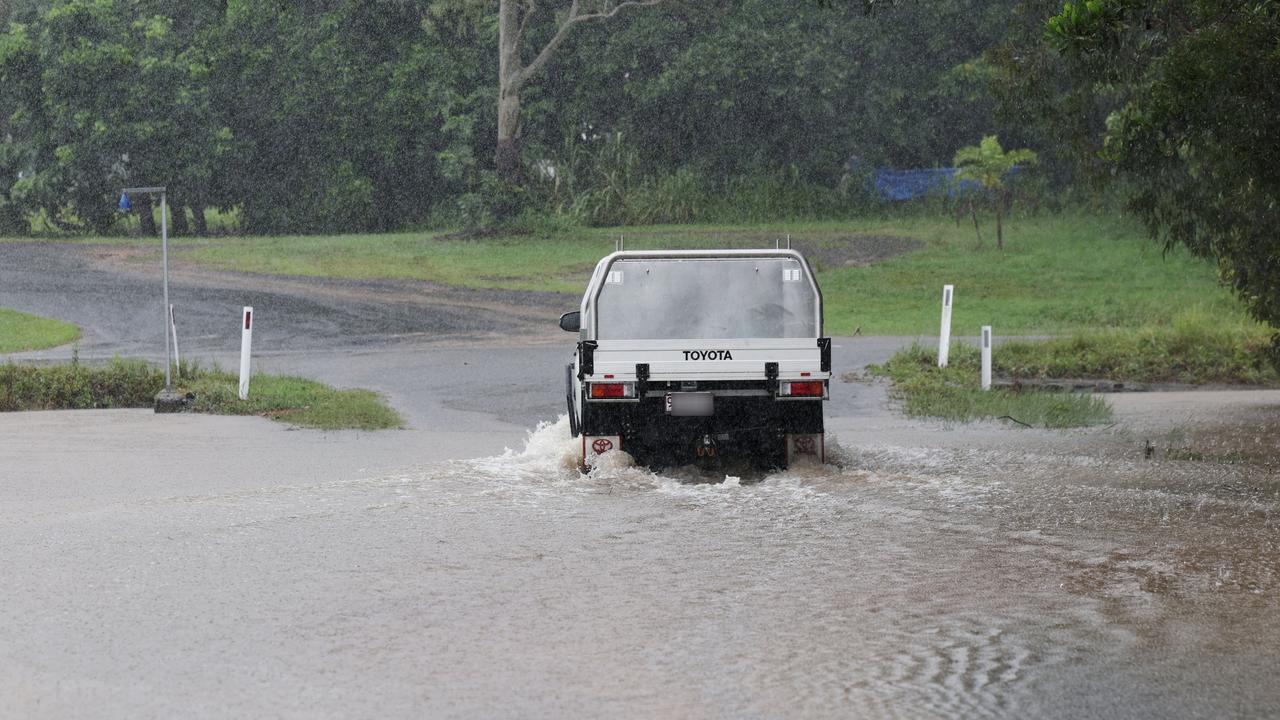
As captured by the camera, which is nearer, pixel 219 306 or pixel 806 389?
pixel 806 389

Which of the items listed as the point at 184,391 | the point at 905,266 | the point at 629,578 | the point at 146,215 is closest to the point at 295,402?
the point at 184,391

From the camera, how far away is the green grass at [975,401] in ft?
59.1

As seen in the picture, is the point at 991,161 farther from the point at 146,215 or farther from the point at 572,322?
the point at 572,322

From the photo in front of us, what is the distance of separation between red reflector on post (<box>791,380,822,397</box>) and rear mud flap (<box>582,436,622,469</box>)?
140 centimetres

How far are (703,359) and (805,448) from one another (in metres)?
Result: 1.11

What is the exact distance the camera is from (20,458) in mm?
14961

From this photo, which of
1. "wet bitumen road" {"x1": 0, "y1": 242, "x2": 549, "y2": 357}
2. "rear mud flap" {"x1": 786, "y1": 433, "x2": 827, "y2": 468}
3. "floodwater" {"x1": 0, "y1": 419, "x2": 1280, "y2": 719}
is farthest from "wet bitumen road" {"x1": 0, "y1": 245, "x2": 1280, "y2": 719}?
"wet bitumen road" {"x1": 0, "y1": 242, "x2": 549, "y2": 357}

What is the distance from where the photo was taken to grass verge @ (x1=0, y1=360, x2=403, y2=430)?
1877 centimetres

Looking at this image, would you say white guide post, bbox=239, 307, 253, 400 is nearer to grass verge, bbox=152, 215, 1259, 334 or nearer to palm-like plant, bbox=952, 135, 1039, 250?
grass verge, bbox=152, 215, 1259, 334

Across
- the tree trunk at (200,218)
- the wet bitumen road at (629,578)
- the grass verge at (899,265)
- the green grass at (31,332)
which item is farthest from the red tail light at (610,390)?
the tree trunk at (200,218)

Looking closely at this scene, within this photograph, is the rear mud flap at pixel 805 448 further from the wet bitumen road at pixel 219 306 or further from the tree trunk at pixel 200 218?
the tree trunk at pixel 200 218

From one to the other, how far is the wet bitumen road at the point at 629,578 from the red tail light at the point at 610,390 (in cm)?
57

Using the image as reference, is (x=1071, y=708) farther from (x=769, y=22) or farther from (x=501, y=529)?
(x=769, y=22)

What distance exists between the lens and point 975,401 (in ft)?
62.2
